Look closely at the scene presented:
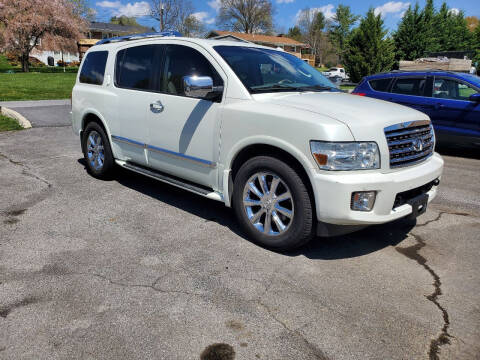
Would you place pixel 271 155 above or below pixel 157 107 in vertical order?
below

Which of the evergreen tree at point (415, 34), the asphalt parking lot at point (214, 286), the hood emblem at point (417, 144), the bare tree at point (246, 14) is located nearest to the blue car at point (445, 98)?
the asphalt parking lot at point (214, 286)

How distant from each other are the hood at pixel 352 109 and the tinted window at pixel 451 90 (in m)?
4.77

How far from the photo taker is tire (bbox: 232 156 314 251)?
11.0ft

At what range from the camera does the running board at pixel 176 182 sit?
4.06m

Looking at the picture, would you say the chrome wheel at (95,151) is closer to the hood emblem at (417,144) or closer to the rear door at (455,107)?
the hood emblem at (417,144)

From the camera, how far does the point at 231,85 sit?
382 centimetres

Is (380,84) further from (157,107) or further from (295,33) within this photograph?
(295,33)

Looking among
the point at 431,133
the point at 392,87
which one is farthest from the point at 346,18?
the point at 431,133

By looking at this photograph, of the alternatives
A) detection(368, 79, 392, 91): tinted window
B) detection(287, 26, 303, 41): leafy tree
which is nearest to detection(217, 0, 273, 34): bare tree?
detection(287, 26, 303, 41): leafy tree

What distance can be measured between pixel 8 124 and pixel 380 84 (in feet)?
29.8

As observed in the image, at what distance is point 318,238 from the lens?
13.3ft

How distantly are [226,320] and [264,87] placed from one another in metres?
2.22

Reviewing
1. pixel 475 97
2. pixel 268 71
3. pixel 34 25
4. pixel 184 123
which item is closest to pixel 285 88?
pixel 268 71

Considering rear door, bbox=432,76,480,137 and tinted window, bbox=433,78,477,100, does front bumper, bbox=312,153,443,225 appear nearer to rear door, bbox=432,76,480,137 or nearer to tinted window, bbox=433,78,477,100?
rear door, bbox=432,76,480,137
